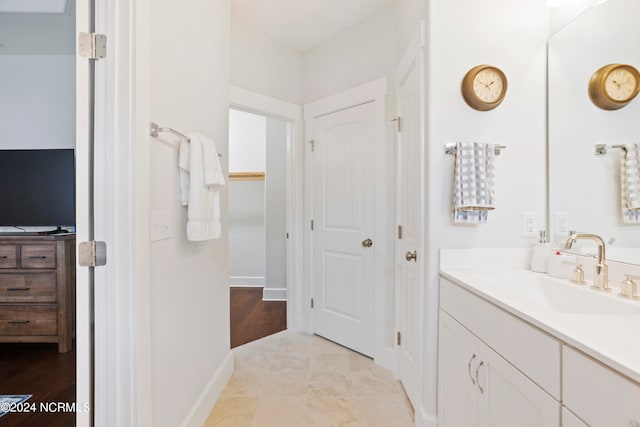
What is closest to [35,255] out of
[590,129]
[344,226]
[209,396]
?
[209,396]

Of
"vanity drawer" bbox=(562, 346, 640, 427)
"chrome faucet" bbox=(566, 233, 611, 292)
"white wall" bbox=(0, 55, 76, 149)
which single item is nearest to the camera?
"vanity drawer" bbox=(562, 346, 640, 427)

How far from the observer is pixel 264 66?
2.64m

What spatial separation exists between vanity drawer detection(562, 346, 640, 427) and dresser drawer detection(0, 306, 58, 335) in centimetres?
321

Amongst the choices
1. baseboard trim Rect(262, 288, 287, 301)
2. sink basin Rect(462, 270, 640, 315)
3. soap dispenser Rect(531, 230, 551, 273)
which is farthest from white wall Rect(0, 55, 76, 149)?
soap dispenser Rect(531, 230, 551, 273)

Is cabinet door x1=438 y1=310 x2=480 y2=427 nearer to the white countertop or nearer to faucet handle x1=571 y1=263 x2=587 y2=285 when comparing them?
the white countertop

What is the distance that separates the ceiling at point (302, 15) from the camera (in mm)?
2238

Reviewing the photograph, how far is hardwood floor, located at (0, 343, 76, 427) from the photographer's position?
66.3 inches

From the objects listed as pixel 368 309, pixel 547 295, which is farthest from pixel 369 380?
pixel 547 295

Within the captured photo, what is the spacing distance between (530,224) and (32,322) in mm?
3564

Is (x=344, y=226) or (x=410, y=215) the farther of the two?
(x=344, y=226)

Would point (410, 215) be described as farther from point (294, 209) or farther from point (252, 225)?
point (252, 225)

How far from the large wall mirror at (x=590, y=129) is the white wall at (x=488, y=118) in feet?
0.23

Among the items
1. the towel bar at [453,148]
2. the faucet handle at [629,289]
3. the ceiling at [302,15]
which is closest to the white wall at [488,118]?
the towel bar at [453,148]

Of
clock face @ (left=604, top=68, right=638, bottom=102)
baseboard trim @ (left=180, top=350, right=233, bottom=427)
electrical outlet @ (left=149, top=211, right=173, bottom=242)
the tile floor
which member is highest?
clock face @ (left=604, top=68, right=638, bottom=102)
